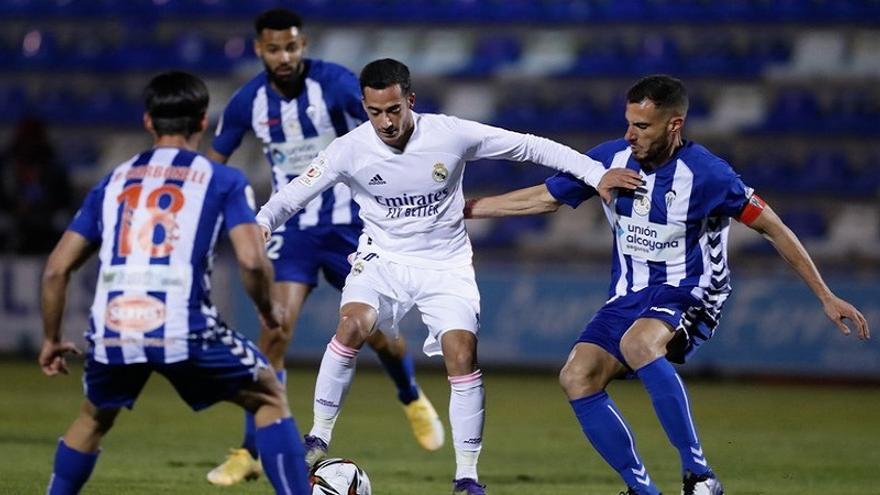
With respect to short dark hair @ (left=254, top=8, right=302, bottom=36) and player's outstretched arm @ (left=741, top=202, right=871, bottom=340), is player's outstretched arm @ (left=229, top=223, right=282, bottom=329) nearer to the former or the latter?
player's outstretched arm @ (left=741, top=202, right=871, bottom=340)

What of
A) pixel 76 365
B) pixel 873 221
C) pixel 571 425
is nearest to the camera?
pixel 571 425

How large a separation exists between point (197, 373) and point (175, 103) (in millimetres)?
933

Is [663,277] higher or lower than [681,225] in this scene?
lower

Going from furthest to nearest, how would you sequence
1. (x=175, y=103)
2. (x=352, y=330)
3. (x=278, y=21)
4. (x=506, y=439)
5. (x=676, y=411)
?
(x=506, y=439)
(x=278, y=21)
(x=352, y=330)
(x=676, y=411)
(x=175, y=103)

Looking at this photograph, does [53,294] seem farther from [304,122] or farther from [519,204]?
[304,122]

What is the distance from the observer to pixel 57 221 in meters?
16.1

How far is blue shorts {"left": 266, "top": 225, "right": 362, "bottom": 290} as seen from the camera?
7.99 metres

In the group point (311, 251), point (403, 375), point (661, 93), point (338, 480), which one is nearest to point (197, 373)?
point (338, 480)

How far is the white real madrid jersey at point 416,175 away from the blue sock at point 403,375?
2.03 metres

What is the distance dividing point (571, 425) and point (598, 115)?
726cm

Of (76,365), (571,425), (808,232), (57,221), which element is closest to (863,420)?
(571,425)

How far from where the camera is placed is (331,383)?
6.40 meters

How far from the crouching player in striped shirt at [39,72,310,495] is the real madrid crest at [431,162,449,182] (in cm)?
147

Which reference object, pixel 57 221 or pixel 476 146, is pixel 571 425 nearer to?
pixel 476 146
